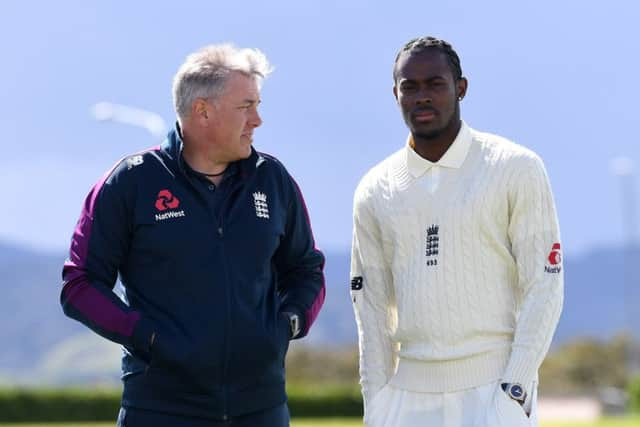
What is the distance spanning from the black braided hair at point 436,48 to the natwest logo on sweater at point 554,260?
0.83 metres

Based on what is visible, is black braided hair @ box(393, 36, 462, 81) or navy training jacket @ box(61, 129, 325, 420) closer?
navy training jacket @ box(61, 129, 325, 420)

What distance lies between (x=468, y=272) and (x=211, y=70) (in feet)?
4.41

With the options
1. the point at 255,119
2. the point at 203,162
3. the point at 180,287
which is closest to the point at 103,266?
the point at 180,287

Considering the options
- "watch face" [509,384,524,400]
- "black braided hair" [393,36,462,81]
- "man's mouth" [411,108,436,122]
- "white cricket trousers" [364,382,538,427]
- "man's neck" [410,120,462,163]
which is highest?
"black braided hair" [393,36,462,81]

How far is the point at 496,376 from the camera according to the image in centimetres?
577

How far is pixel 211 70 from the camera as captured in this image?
573 centimetres

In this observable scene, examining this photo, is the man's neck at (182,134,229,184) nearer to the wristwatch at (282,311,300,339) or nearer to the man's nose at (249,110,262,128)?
the man's nose at (249,110,262,128)

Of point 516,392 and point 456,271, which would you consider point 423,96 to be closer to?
point 456,271

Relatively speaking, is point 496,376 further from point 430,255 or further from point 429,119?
point 429,119

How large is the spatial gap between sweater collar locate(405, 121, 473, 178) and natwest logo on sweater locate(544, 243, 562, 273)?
1.83ft

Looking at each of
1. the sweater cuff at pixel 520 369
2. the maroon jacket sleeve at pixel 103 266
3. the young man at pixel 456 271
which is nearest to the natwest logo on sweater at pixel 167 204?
the maroon jacket sleeve at pixel 103 266

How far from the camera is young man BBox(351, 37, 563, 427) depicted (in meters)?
5.74

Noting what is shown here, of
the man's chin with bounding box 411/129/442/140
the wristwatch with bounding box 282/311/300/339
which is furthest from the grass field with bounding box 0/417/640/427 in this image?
the wristwatch with bounding box 282/311/300/339

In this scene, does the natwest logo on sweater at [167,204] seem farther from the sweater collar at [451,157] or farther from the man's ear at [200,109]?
the sweater collar at [451,157]
